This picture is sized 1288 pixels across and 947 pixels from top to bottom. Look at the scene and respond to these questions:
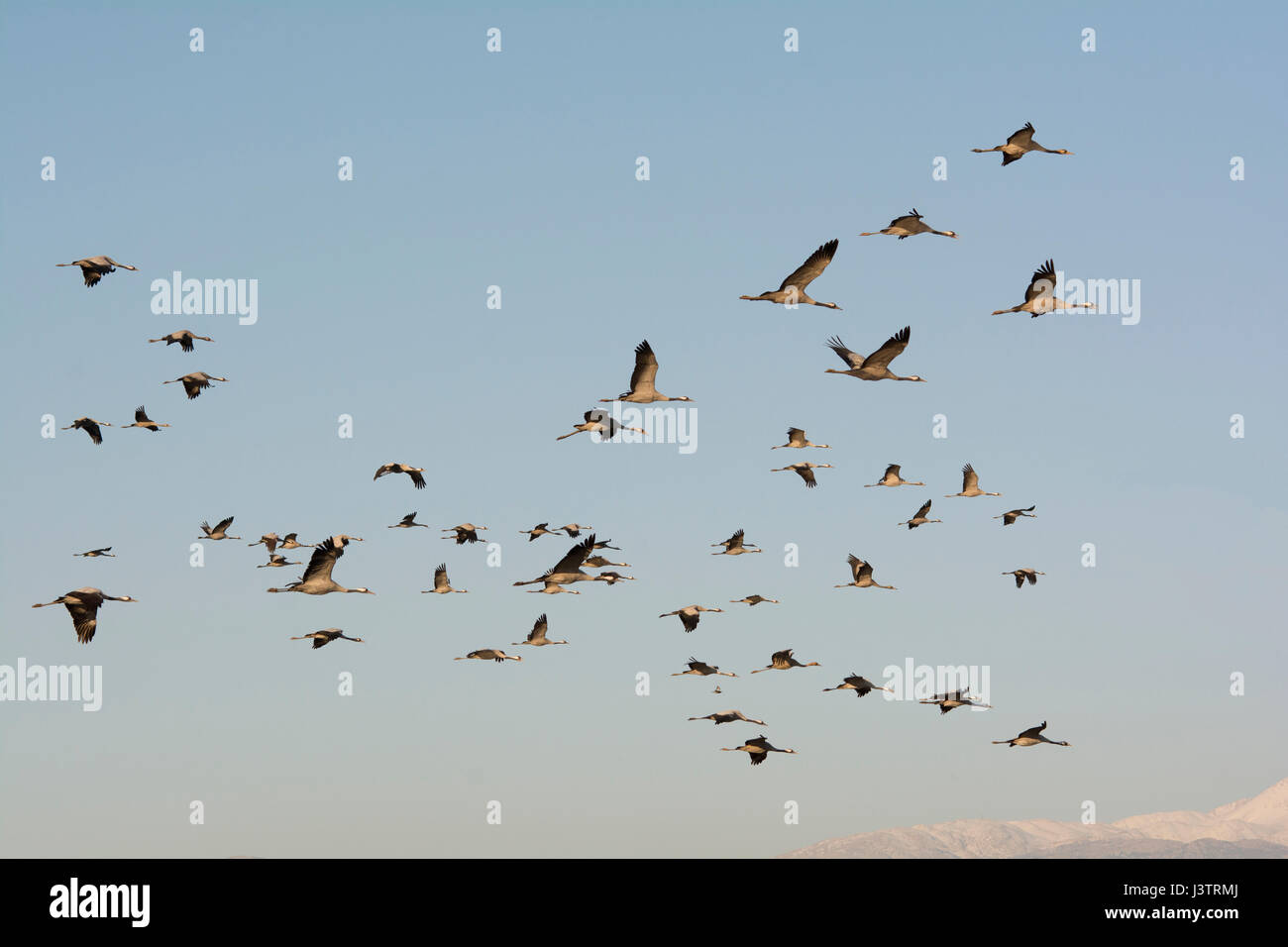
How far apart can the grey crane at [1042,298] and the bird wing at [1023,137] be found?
15.0 feet

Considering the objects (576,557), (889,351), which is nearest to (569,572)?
(576,557)

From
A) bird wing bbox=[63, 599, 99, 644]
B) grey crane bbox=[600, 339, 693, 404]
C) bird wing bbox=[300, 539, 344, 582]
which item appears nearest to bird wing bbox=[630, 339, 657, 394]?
grey crane bbox=[600, 339, 693, 404]

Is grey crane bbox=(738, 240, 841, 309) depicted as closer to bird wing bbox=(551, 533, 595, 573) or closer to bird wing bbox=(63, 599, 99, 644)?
bird wing bbox=(551, 533, 595, 573)

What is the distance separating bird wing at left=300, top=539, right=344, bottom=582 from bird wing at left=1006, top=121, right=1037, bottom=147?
1080 inches

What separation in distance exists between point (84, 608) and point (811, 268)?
80.2 feet

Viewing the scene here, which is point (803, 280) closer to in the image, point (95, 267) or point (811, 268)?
point (811, 268)

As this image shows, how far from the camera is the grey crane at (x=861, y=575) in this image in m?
73.6

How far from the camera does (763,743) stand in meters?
64.6

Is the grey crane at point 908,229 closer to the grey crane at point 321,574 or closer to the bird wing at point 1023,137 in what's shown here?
the bird wing at point 1023,137

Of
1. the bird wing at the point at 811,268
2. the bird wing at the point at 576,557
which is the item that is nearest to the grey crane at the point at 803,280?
the bird wing at the point at 811,268
